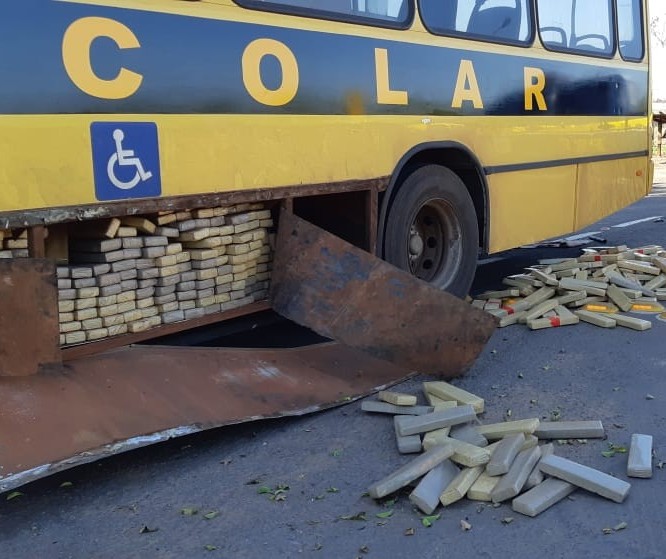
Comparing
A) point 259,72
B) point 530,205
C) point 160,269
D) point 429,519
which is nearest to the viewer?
point 429,519

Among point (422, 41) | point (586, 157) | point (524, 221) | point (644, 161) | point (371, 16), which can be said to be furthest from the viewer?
point (644, 161)

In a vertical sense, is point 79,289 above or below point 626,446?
above

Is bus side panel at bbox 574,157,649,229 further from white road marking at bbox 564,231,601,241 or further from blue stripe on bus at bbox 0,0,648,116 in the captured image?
white road marking at bbox 564,231,601,241

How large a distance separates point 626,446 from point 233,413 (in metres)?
1.82

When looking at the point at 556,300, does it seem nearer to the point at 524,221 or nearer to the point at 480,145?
the point at 524,221

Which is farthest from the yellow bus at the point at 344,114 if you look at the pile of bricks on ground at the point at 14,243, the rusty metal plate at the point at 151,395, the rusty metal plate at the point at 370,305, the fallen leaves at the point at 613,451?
the fallen leaves at the point at 613,451

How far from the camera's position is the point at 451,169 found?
5855 mm

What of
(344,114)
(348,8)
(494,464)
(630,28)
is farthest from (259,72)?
(630,28)

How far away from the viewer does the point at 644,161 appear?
821 centimetres

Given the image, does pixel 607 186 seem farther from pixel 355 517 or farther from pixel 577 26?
pixel 355 517

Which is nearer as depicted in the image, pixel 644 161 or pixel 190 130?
pixel 190 130

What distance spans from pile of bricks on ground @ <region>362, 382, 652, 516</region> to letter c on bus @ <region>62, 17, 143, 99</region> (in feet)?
6.61

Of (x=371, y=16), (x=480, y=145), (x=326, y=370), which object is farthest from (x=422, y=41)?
(x=326, y=370)

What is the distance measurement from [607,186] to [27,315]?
5732 millimetres
